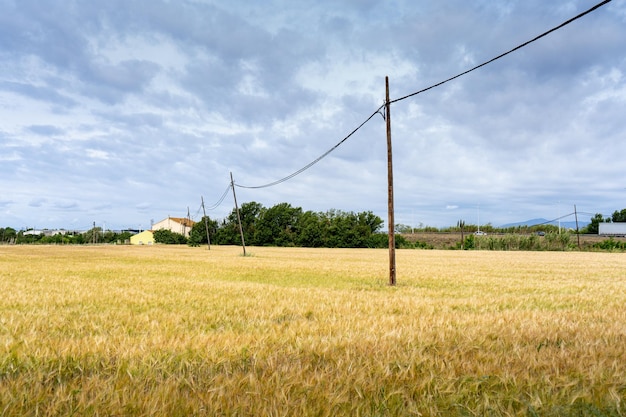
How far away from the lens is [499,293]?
1275 cm

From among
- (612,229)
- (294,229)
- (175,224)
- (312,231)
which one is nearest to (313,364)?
(312,231)

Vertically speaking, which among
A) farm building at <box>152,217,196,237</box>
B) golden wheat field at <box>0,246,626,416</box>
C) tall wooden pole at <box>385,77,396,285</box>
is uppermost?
farm building at <box>152,217,196,237</box>

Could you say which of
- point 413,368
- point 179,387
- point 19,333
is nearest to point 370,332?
point 413,368

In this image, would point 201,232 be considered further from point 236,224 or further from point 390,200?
point 390,200

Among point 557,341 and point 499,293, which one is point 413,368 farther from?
point 499,293

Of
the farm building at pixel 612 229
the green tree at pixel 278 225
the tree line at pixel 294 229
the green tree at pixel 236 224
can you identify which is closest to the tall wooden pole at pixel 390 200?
the tree line at pixel 294 229

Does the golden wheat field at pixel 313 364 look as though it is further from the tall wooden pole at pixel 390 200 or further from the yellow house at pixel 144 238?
the yellow house at pixel 144 238

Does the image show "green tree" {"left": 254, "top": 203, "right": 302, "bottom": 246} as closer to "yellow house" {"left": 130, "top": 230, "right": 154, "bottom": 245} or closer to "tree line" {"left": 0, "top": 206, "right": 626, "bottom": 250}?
"tree line" {"left": 0, "top": 206, "right": 626, "bottom": 250}

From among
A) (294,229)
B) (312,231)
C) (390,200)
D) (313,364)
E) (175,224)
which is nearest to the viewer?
(313,364)

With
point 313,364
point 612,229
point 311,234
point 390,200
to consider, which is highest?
point 612,229

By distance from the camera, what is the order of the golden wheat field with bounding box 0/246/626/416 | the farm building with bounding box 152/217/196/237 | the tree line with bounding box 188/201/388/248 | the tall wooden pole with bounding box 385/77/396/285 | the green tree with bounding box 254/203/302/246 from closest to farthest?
the golden wheat field with bounding box 0/246/626/416
the tall wooden pole with bounding box 385/77/396/285
the tree line with bounding box 188/201/388/248
the green tree with bounding box 254/203/302/246
the farm building with bounding box 152/217/196/237

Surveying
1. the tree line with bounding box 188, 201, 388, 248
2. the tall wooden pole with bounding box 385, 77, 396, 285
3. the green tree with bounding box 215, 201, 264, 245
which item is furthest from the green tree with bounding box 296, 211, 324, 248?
the tall wooden pole with bounding box 385, 77, 396, 285

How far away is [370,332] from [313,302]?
155 inches

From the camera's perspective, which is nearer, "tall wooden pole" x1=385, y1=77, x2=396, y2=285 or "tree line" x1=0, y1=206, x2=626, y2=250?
"tall wooden pole" x1=385, y1=77, x2=396, y2=285
